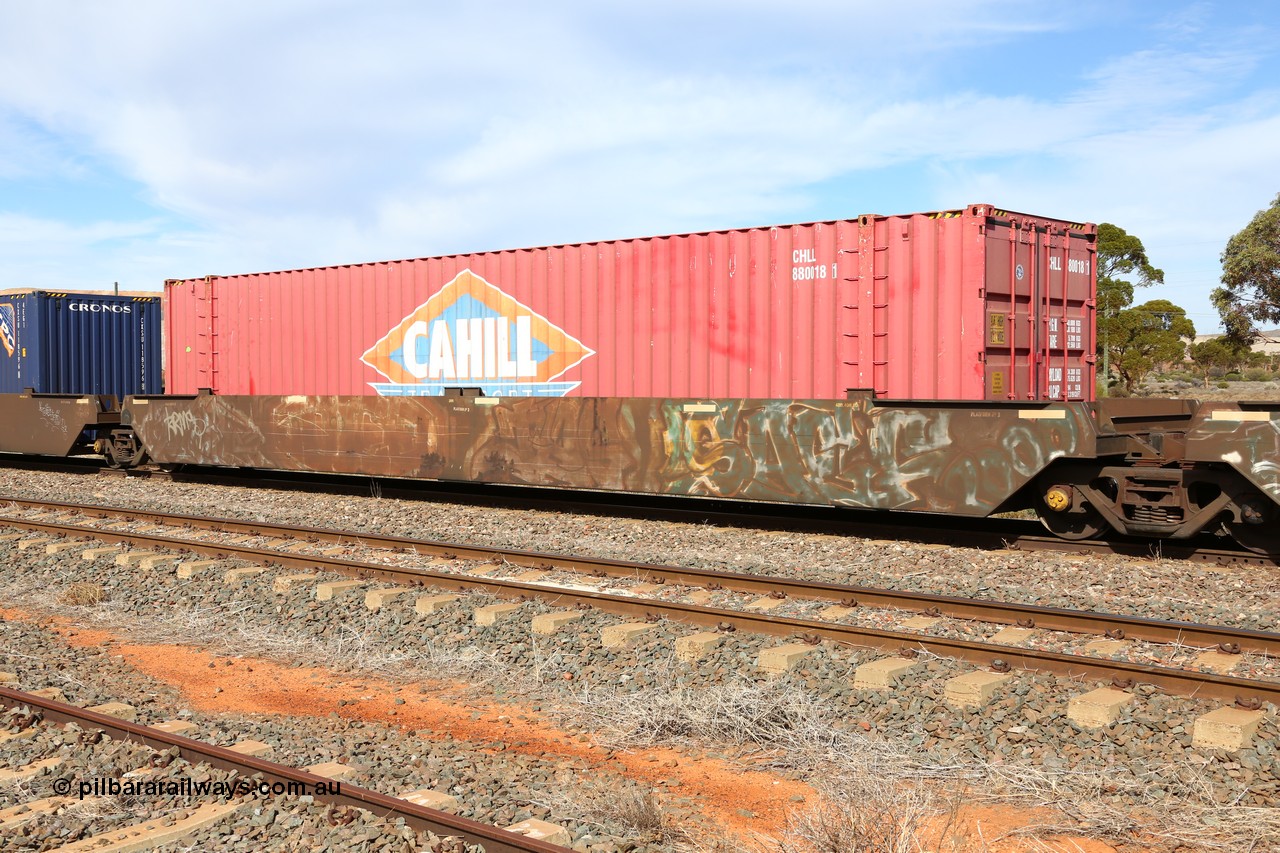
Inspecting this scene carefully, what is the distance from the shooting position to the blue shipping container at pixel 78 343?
19.9 meters

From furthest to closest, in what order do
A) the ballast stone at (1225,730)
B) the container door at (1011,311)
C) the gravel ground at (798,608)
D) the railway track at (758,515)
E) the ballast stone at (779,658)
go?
the container door at (1011,311), the railway track at (758,515), the gravel ground at (798,608), the ballast stone at (779,658), the ballast stone at (1225,730)

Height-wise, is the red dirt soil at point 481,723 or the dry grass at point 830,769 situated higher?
the dry grass at point 830,769

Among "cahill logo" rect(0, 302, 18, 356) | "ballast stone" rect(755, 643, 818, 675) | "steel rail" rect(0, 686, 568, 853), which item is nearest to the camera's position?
"steel rail" rect(0, 686, 568, 853)

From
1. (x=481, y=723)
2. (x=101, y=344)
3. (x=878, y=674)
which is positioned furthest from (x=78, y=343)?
(x=878, y=674)

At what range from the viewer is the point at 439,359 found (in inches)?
582

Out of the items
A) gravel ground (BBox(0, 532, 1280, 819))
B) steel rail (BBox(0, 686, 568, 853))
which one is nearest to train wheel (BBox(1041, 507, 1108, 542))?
gravel ground (BBox(0, 532, 1280, 819))

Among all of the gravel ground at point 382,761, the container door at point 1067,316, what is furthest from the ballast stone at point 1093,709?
the container door at point 1067,316

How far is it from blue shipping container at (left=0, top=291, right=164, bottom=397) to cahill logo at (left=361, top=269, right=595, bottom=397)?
28.0ft

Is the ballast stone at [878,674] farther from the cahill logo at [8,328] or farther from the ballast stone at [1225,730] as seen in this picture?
the cahill logo at [8,328]

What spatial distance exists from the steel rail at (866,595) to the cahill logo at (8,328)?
40.8ft

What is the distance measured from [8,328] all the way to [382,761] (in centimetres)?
1980

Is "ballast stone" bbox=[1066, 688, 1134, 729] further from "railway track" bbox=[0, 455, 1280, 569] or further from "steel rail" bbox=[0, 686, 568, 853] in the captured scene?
"railway track" bbox=[0, 455, 1280, 569]

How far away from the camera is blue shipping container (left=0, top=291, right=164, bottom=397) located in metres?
19.9

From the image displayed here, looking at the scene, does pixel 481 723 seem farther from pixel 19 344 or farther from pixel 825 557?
pixel 19 344
